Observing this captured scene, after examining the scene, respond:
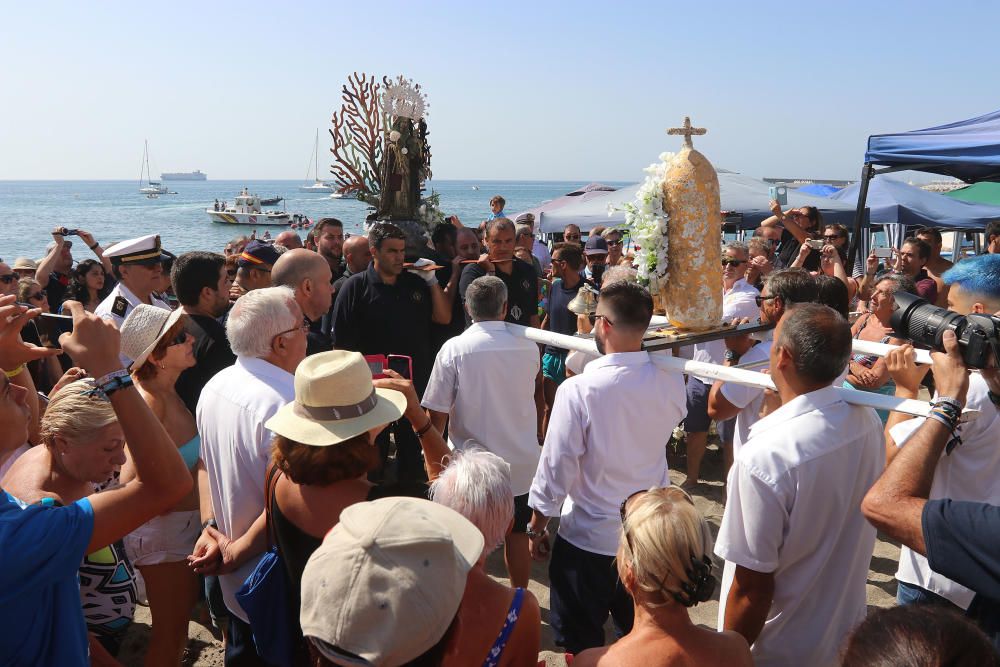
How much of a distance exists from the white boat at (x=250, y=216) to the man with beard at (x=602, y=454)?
54.9m

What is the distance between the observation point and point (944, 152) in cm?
586

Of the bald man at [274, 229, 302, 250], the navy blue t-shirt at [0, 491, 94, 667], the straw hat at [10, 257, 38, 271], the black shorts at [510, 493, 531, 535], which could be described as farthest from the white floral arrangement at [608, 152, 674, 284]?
the straw hat at [10, 257, 38, 271]

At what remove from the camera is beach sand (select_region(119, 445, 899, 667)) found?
11.7 ft

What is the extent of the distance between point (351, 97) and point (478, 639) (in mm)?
7263

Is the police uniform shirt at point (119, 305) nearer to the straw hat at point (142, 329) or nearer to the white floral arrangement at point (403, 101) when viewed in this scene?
the straw hat at point (142, 329)

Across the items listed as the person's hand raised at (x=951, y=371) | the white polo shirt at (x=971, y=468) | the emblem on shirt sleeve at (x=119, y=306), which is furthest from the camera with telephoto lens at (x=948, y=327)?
the emblem on shirt sleeve at (x=119, y=306)

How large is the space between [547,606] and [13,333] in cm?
304

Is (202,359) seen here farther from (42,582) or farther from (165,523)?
(42,582)

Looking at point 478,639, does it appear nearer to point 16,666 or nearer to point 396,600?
point 396,600

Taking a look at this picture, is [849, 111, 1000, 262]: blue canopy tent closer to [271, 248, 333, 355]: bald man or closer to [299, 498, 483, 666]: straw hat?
[271, 248, 333, 355]: bald man

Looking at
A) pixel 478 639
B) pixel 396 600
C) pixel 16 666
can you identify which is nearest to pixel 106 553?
pixel 16 666

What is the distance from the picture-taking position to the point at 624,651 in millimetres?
1745

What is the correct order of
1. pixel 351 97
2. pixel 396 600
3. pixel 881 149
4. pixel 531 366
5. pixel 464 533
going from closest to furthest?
pixel 396 600, pixel 464 533, pixel 531 366, pixel 881 149, pixel 351 97

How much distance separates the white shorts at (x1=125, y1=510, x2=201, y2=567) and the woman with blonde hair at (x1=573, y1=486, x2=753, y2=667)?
1.97 m
